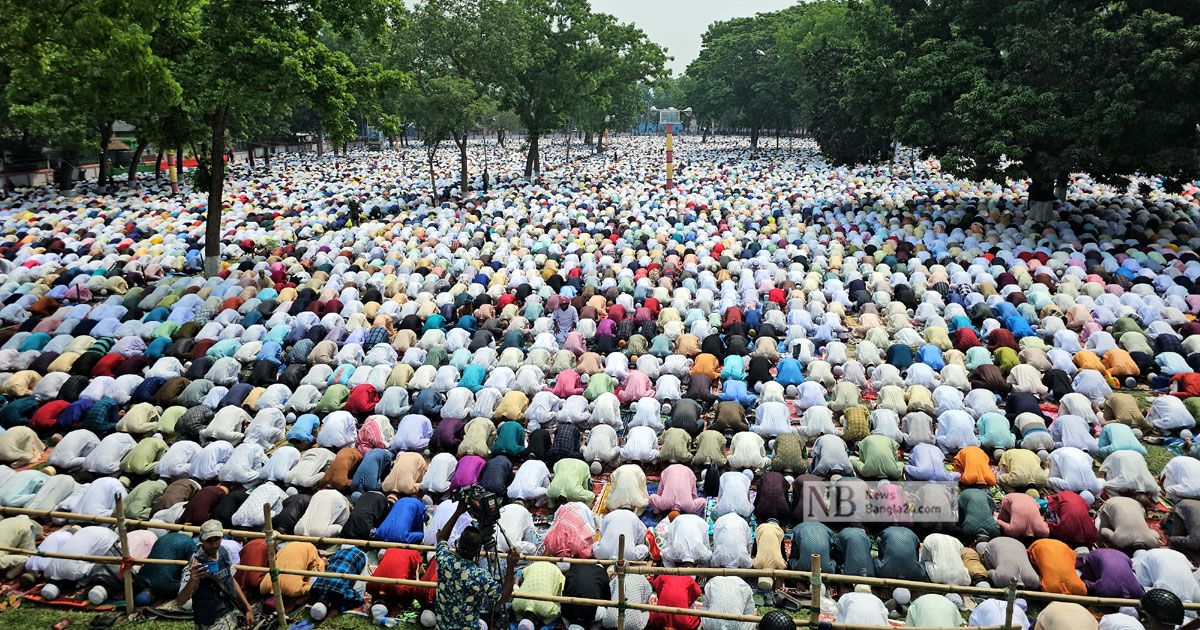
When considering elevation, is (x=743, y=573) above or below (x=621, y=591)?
above

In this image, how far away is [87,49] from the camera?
31.6ft

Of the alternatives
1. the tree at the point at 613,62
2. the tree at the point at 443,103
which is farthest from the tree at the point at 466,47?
the tree at the point at 613,62

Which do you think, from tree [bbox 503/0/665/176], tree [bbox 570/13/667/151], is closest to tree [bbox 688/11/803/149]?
tree [bbox 570/13/667/151]

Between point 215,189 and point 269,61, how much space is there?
433 centimetres

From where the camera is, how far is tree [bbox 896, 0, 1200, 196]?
16531mm

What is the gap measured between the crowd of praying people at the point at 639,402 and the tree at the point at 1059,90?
2449 millimetres

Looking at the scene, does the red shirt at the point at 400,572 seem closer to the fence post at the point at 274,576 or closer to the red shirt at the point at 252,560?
the fence post at the point at 274,576

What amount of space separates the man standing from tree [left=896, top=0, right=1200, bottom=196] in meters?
19.6

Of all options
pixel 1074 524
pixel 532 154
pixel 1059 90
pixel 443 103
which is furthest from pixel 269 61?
pixel 532 154

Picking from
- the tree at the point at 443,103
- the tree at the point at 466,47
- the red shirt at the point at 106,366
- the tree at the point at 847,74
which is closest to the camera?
the red shirt at the point at 106,366

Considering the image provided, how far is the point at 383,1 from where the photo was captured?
15.7 m

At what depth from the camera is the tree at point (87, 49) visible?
8.70 m

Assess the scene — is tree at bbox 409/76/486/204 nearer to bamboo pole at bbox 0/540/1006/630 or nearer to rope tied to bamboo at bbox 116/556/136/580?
bamboo pole at bbox 0/540/1006/630

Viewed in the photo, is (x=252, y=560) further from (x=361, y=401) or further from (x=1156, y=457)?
(x=1156, y=457)
